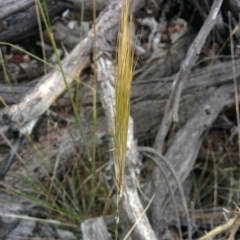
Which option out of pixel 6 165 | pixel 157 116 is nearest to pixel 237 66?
pixel 157 116

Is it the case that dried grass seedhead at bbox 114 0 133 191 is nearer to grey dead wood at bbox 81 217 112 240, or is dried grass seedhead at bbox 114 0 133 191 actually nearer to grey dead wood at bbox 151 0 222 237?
grey dead wood at bbox 81 217 112 240

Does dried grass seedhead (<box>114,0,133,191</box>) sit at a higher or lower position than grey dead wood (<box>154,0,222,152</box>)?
higher

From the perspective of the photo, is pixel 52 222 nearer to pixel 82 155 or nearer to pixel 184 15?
pixel 82 155

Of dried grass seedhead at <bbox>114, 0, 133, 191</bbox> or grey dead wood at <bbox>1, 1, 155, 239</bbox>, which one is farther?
grey dead wood at <bbox>1, 1, 155, 239</bbox>

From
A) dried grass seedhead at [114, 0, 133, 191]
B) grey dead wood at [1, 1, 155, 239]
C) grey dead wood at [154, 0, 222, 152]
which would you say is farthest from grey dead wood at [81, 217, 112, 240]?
dried grass seedhead at [114, 0, 133, 191]

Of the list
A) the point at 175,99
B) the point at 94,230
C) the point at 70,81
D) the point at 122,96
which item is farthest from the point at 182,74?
the point at 122,96

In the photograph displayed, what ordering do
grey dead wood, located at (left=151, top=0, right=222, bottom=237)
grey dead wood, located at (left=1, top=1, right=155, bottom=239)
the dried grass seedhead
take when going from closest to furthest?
the dried grass seedhead < grey dead wood, located at (left=1, top=1, right=155, bottom=239) < grey dead wood, located at (left=151, top=0, right=222, bottom=237)

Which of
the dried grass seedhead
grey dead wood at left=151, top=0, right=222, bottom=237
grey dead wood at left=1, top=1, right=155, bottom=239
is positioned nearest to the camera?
the dried grass seedhead

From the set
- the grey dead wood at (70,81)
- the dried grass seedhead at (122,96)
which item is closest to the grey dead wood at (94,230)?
the grey dead wood at (70,81)

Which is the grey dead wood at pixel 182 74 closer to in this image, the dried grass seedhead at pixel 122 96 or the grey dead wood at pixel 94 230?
the grey dead wood at pixel 94 230

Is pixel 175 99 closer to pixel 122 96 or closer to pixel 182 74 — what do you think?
pixel 182 74
